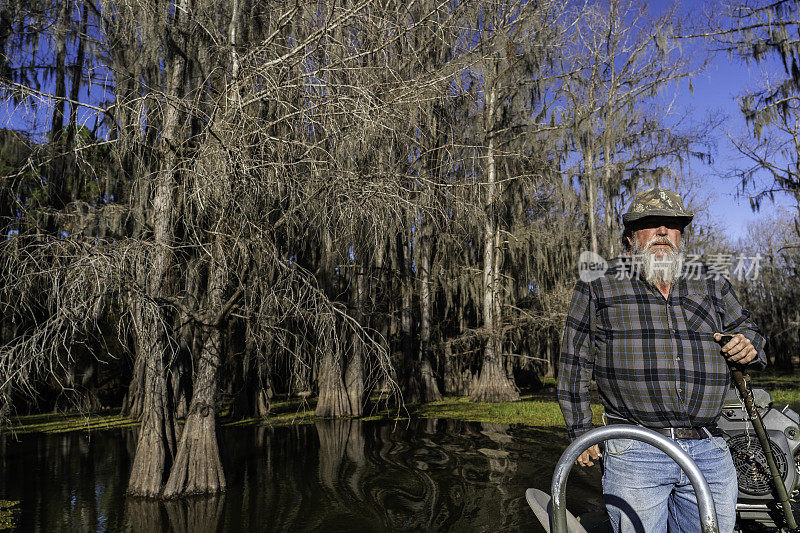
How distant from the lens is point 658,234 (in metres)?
2.42

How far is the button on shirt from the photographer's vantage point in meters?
2.21

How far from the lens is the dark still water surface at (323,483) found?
6.43 m

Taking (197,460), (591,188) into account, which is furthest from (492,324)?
(197,460)

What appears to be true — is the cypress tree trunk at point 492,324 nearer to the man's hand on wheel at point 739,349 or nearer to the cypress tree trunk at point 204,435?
the cypress tree trunk at point 204,435

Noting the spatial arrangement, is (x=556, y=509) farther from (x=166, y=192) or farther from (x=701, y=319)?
(x=166, y=192)

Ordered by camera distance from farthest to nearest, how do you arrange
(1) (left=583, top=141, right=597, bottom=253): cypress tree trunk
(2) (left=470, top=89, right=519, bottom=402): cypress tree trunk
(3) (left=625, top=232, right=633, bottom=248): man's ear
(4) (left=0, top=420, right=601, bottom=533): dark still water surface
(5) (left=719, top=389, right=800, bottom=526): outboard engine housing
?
(1) (left=583, top=141, right=597, bottom=253): cypress tree trunk → (2) (left=470, top=89, right=519, bottom=402): cypress tree trunk → (4) (left=0, top=420, right=601, bottom=533): dark still water surface → (5) (left=719, top=389, right=800, bottom=526): outboard engine housing → (3) (left=625, top=232, right=633, bottom=248): man's ear

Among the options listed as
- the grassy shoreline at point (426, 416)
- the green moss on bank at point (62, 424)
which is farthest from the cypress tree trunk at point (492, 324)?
the green moss on bank at point (62, 424)

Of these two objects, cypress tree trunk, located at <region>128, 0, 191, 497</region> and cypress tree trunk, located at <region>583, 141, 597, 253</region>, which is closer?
cypress tree trunk, located at <region>128, 0, 191, 497</region>

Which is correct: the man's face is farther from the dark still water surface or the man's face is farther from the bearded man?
the dark still water surface

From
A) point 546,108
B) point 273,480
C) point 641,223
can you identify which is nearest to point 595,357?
point 641,223

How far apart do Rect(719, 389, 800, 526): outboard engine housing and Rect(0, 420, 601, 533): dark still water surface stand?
2498 millimetres

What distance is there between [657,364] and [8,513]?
7.47m

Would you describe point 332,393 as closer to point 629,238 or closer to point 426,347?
point 426,347

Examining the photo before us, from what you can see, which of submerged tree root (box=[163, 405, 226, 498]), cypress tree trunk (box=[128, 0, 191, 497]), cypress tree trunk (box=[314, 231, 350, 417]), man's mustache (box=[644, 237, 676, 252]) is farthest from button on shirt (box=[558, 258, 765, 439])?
cypress tree trunk (box=[314, 231, 350, 417])
